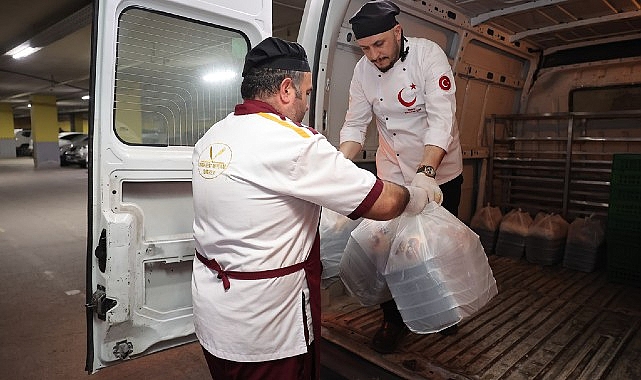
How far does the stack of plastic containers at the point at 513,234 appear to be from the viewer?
498 cm

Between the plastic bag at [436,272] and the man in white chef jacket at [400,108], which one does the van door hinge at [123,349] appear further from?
the man in white chef jacket at [400,108]

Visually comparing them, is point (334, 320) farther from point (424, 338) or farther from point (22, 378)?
point (22, 378)

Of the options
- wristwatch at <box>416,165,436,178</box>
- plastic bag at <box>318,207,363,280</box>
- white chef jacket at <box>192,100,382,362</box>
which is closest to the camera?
white chef jacket at <box>192,100,382,362</box>

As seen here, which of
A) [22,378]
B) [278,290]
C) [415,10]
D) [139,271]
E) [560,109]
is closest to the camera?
A: [278,290]

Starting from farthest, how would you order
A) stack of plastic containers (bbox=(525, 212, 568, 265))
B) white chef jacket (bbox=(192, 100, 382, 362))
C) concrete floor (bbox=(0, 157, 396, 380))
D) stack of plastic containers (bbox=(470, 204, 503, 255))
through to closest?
stack of plastic containers (bbox=(470, 204, 503, 255)) → stack of plastic containers (bbox=(525, 212, 568, 265)) → concrete floor (bbox=(0, 157, 396, 380)) → white chef jacket (bbox=(192, 100, 382, 362))

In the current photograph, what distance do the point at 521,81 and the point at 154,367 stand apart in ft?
17.4

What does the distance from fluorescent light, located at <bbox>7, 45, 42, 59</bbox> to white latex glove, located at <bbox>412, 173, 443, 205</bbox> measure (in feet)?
35.2

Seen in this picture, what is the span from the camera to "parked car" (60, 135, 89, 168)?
67.5 ft

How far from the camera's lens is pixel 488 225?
523 centimetres

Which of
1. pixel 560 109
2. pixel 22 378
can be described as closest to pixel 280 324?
pixel 22 378

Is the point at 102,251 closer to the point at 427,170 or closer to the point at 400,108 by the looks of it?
the point at 427,170

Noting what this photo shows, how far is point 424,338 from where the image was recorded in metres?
2.96

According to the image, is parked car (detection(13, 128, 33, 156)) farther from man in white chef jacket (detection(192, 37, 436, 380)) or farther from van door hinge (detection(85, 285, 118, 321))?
man in white chef jacket (detection(192, 37, 436, 380))

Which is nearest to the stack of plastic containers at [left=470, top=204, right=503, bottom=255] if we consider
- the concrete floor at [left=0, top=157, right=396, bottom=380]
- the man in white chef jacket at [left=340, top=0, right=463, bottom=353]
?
the man in white chef jacket at [left=340, top=0, right=463, bottom=353]
